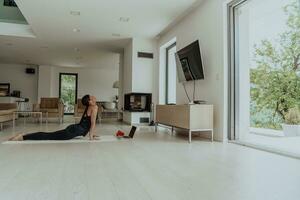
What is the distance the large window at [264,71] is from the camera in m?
3.93

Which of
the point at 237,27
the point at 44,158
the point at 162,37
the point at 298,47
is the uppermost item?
the point at 162,37

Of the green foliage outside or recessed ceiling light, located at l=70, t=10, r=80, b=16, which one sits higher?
recessed ceiling light, located at l=70, t=10, r=80, b=16

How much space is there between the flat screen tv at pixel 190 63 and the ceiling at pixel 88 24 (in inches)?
37.8

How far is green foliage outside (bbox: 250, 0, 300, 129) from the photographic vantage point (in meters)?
3.69

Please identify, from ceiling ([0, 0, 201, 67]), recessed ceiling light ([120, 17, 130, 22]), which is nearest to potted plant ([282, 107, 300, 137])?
ceiling ([0, 0, 201, 67])

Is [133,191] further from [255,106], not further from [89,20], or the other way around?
[89,20]

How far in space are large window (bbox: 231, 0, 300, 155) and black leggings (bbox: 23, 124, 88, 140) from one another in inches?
106

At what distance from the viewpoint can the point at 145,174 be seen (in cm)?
211

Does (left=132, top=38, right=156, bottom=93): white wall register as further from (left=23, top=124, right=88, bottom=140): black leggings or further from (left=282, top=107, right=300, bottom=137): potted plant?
(left=282, top=107, right=300, bottom=137): potted plant

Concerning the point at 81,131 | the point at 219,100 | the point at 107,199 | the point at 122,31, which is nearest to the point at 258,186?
the point at 107,199

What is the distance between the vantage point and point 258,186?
5.94ft

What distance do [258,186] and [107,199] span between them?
111 centimetres

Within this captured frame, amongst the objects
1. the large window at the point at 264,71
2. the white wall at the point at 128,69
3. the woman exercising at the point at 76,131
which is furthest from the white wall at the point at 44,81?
the large window at the point at 264,71

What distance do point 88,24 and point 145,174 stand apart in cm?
518
